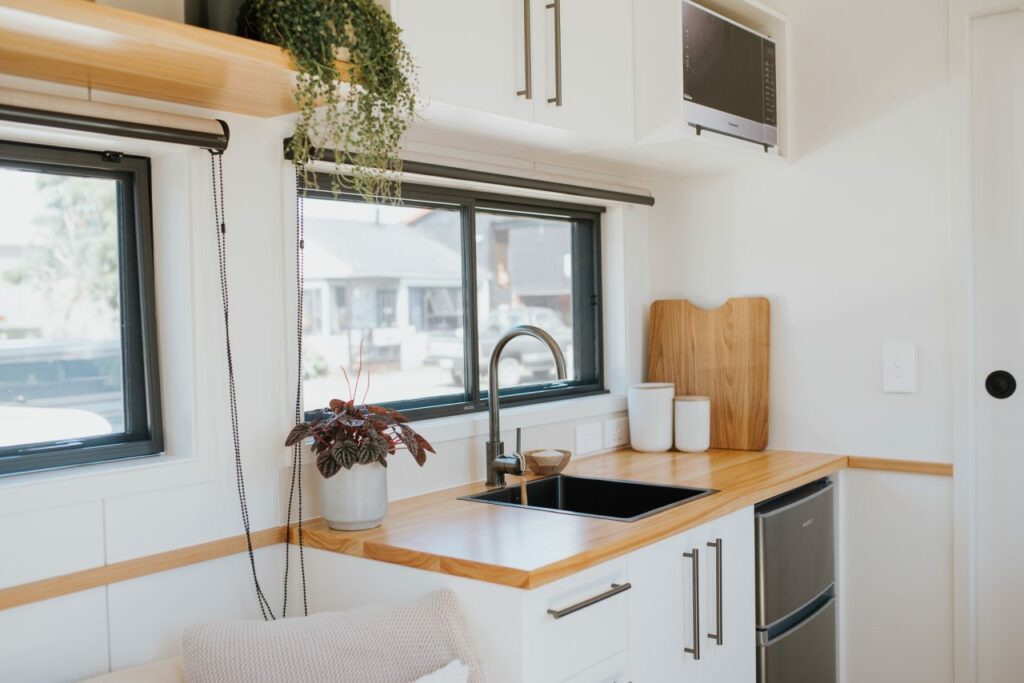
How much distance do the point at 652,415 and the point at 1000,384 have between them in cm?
96

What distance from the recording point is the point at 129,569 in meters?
1.70

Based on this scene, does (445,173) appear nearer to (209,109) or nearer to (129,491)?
(209,109)

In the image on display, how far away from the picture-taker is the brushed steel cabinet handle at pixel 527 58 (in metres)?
2.05

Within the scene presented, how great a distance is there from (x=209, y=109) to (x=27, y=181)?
35 centimetres

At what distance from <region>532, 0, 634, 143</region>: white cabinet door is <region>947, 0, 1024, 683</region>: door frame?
93 centimetres

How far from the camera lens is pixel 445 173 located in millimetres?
2303

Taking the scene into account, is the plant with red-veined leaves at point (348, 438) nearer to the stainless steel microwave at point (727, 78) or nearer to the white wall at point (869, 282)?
the stainless steel microwave at point (727, 78)

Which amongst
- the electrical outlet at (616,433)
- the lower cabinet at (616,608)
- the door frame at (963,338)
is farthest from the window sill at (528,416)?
the door frame at (963,338)

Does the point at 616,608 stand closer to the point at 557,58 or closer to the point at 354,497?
the point at 354,497

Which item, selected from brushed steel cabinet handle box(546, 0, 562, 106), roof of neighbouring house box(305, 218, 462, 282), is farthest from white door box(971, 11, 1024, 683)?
roof of neighbouring house box(305, 218, 462, 282)

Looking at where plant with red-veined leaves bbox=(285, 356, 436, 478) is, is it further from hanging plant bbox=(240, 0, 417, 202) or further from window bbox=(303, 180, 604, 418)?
hanging plant bbox=(240, 0, 417, 202)

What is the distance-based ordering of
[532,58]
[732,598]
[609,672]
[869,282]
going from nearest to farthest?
[609,672]
[532,58]
[732,598]
[869,282]

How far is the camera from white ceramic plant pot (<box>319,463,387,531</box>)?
75.6 inches

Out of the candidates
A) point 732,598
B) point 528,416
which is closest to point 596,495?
point 528,416
